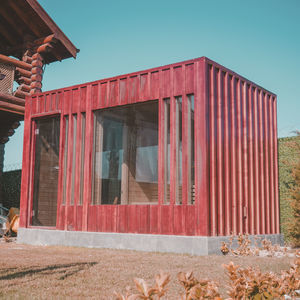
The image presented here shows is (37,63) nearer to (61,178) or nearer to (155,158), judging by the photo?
(61,178)

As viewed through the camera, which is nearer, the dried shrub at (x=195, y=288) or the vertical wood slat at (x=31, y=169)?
the dried shrub at (x=195, y=288)

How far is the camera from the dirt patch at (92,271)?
4.27m

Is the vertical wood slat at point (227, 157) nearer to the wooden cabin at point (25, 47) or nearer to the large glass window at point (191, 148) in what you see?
the large glass window at point (191, 148)

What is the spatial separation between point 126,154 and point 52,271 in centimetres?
427

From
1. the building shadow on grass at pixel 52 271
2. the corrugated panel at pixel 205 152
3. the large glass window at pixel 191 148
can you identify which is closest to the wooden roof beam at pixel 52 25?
the corrugated panel at pixel 205 152

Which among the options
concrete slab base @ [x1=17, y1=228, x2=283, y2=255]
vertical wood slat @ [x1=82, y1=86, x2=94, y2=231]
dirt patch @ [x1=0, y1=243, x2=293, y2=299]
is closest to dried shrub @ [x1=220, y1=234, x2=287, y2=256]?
concrete slab base @ [x1=17, y1=228, x2=283, y2=255]

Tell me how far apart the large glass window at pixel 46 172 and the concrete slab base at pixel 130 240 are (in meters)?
0.39

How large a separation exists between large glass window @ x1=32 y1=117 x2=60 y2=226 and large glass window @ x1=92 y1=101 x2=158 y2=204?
1369 mm

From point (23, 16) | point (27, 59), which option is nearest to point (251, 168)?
point (27, 59)

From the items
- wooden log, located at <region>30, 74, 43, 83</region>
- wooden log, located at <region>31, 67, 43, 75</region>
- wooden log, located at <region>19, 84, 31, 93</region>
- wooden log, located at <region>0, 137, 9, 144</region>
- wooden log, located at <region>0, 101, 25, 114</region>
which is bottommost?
wooden log, located at <region>0, 137, 9, 144</region>

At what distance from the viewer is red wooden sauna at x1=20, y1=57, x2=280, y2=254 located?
8.31 m

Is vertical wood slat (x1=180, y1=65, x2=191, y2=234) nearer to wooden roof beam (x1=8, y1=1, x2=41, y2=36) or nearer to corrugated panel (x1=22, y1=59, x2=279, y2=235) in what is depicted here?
corrugated panel (x1=22, y1=59, x2=279, y2=235)

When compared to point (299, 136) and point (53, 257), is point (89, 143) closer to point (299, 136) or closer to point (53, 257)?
point (53, 257)

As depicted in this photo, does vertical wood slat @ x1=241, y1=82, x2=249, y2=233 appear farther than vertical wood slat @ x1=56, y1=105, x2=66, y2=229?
No
